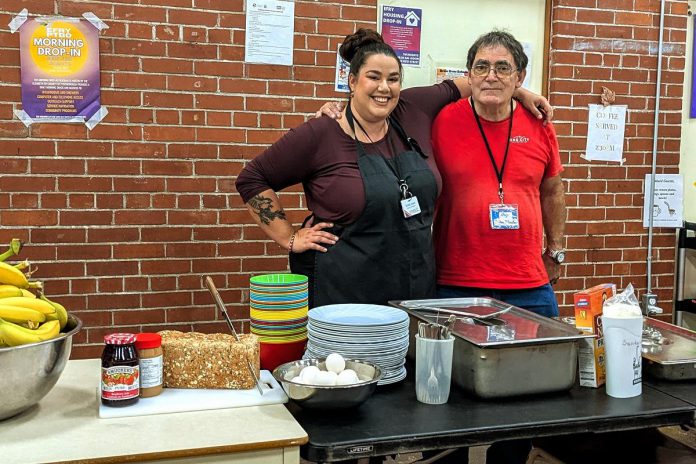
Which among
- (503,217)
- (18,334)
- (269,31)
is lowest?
(18,334)

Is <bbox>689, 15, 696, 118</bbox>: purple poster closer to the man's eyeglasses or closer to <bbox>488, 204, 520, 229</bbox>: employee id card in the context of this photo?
the man's eyeglasses

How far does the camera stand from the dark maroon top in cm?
243

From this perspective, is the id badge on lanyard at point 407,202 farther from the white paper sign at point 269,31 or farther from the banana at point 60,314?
the white paper sign at point 269,31

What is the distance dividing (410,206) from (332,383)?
2.94ft

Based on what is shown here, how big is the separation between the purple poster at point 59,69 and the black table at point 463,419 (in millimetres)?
2128

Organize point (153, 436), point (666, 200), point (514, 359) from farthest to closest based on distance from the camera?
point (666, 200), point (514, 359), point (153, 436)

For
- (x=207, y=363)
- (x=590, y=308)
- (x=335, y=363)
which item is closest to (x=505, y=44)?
(x=590, y=308)

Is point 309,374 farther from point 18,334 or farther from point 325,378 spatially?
point 18,334

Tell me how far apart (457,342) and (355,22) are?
2.25 meters

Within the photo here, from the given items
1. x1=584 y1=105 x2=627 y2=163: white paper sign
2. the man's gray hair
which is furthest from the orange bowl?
x1=584 y1=105 x2=627 y2=163: white paper sign

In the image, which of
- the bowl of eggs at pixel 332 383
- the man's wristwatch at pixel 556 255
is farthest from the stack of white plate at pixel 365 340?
the man's wristwatch at pixel 556 255

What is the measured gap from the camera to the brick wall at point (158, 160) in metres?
3.27

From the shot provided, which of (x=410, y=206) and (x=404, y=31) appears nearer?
(x=410, y=206)

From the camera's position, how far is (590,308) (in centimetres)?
193
